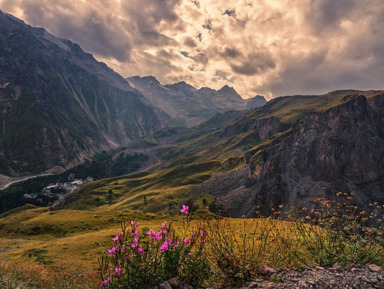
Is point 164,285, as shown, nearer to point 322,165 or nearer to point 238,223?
point 238,223

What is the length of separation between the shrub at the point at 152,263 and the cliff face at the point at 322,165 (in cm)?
11021

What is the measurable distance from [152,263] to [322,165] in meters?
132

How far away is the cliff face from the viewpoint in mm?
119750

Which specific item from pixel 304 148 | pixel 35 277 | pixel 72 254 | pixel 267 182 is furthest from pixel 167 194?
pixel 35 277

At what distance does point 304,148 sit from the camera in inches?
5364

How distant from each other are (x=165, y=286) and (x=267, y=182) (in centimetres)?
12805

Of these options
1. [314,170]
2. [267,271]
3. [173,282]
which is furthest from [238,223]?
[314,170]

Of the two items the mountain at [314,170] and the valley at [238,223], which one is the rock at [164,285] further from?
the mountain at [314,170]

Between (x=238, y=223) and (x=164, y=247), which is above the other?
(x=164, y=247)

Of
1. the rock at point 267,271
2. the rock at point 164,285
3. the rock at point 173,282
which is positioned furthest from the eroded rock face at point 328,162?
the rock at point 164,285

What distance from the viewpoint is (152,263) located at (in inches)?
417

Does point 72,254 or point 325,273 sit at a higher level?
point 325,273

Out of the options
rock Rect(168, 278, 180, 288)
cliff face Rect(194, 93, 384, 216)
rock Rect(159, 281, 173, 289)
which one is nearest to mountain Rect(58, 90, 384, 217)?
cliff face Rect(194, 93, 384, 216)

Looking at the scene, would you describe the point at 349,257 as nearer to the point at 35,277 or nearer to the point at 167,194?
the point at 35,277
